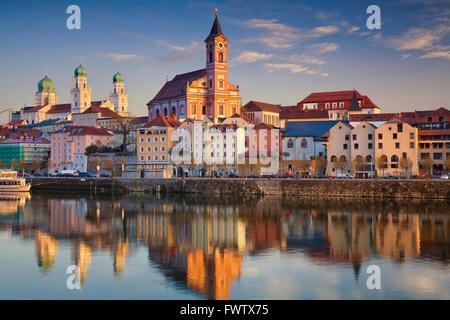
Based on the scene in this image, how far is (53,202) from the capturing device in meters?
56.1

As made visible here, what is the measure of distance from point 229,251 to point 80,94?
153856 millimetres

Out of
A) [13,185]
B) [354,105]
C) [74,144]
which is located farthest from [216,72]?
[13,185]

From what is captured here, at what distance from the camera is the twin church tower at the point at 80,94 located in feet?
568

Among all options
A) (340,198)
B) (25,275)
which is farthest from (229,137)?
(25,275)

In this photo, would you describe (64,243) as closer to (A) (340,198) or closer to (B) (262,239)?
(B) (262,239)

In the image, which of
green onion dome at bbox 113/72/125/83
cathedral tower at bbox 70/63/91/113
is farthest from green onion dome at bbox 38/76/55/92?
green onion dome at bbox 113/72/125/83

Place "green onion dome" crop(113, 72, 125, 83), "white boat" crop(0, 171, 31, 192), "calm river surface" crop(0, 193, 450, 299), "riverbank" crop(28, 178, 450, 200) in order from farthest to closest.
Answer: "green onion dome" crop(113, 72, 125, 83), "white boat" crop(0, 171, 31, 192), "riverbank" crop(28, 178, 450, 200), "calm river surface" crop(0, 193, 450, 299)

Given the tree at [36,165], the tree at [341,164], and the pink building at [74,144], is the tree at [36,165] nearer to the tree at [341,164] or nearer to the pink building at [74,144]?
the pink building at [74,144]

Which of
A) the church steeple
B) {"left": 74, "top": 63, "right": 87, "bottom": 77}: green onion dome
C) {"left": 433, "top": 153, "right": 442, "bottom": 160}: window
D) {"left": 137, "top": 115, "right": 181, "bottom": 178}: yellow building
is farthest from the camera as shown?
{"left": 74, "top": 63, "right": 87, "bottom": 77}: green onion dome

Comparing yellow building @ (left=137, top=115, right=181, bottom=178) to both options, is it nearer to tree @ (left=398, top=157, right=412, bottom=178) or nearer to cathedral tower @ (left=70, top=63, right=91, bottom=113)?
tree @ (left=398, top=157, right=412, bottom=178)

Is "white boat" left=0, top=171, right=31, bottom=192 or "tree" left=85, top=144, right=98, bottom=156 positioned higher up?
"tree" left=85, top=144, right=98, bottom=156

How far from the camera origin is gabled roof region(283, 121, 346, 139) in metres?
79.8

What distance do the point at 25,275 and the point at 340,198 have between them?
36785mm

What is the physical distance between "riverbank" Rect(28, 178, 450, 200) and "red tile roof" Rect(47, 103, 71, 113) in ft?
333
